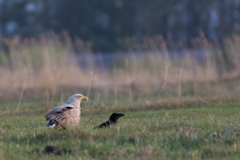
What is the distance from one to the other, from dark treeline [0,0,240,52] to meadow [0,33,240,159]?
39.1 ft

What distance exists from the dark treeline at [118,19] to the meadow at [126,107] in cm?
1191

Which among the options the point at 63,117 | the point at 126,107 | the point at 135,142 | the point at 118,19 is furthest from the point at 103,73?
the point at 118,19

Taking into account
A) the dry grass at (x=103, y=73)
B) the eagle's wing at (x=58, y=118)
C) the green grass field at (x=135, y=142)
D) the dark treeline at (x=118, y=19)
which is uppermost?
the dark treeline at (x=118, y=19)

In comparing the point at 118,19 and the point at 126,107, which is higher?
the point at 118,19

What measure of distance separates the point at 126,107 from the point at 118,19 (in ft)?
79.8

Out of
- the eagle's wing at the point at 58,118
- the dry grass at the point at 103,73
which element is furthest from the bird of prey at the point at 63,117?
the dry grass at the point at 103,73

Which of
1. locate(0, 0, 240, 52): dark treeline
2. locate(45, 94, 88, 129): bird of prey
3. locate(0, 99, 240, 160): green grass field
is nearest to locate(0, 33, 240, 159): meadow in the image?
locate(0, 99, 240, 160): green grass field

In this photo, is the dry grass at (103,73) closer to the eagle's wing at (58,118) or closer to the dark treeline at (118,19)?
the eagle's wing at (58,118)

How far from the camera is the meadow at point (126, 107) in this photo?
5.29 m

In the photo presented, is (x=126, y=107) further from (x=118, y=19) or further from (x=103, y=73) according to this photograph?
(x=118, y=19)

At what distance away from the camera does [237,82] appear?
672 inches

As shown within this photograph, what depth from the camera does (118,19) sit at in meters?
34.8

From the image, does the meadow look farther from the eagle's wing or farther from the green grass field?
the eagle's wing

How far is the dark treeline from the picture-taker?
34.3m
